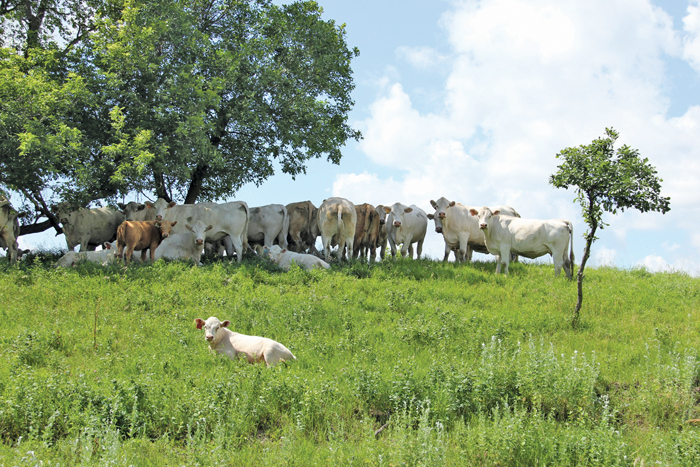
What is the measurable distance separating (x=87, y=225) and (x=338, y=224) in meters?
11.1

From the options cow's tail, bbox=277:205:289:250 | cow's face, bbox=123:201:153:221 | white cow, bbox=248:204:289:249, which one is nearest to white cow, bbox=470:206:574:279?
cow's tail, bbox=277:205:289:250

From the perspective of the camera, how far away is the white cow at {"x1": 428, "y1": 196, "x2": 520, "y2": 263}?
21.4m

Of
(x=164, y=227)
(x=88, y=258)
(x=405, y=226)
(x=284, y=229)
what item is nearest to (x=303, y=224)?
(x=284, y=229)

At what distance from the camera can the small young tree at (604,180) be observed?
44.1 ft

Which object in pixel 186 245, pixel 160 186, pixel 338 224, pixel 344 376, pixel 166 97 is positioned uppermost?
pixel 166 97

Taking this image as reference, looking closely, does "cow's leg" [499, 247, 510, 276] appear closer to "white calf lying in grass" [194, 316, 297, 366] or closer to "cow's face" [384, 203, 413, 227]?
"cow's face" [384, 203, 413, 227]

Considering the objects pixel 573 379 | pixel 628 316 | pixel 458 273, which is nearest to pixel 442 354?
pixel 573 379

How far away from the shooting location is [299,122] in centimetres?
2628

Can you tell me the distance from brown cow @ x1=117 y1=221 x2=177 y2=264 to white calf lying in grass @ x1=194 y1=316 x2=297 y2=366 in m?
8.86

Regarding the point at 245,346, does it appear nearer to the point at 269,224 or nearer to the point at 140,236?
the point at 140,236

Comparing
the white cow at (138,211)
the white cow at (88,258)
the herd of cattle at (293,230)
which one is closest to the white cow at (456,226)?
the herd of cattle at (293,230)

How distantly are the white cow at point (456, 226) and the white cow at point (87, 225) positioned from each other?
13486mm

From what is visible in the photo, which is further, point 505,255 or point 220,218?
point 220,218

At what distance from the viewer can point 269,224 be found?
22.3 metres
